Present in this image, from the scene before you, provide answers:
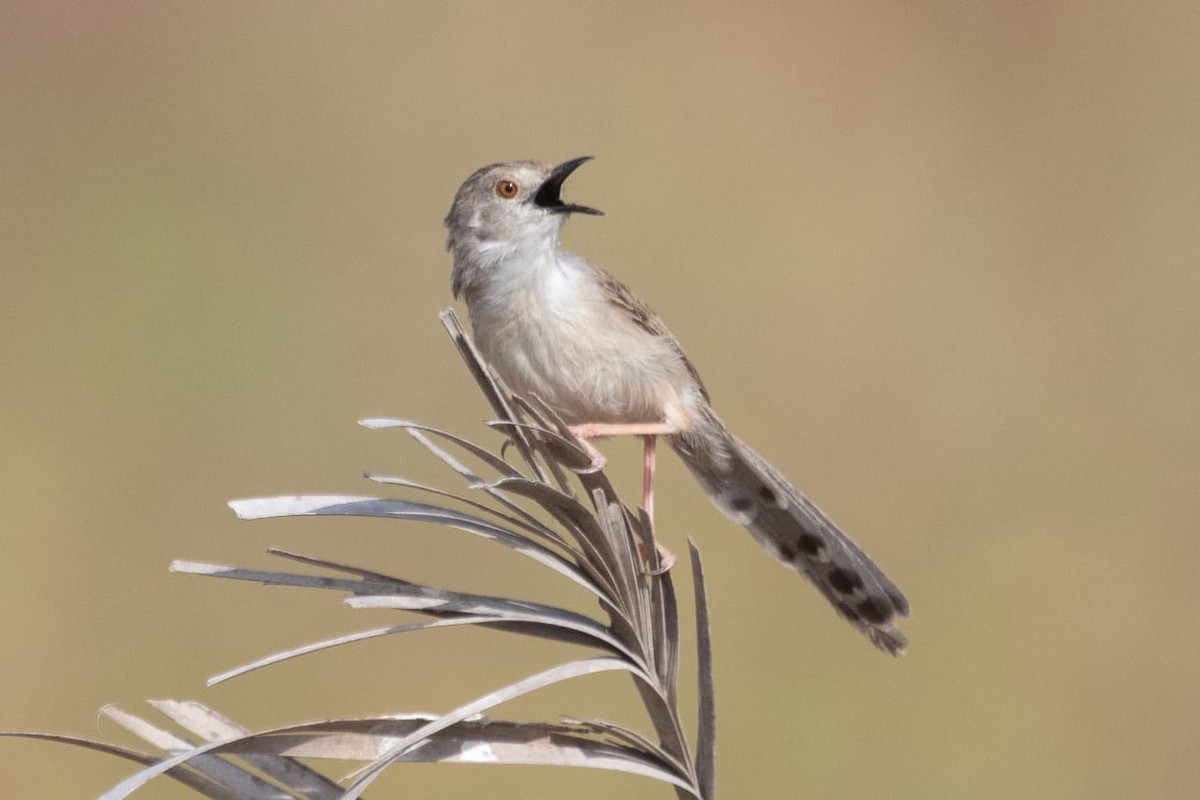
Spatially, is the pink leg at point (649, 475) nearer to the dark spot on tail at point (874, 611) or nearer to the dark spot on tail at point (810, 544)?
the dark spot on tail at point (810, 544)

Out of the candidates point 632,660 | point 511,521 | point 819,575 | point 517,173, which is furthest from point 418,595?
point 517,173

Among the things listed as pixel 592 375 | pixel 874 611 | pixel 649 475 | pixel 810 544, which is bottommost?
pixel 874 611

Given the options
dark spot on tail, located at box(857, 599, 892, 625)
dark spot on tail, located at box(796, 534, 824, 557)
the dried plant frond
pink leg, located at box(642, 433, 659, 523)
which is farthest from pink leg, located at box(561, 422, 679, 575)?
the dried plant frond

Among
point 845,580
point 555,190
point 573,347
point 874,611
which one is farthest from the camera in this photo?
point 555,190

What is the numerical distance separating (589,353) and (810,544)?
77 centimetres

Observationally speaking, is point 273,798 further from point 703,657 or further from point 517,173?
point 517,173

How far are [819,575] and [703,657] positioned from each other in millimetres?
1470

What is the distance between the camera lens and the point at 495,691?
1.32 m

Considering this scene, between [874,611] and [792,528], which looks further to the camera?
[792,528]

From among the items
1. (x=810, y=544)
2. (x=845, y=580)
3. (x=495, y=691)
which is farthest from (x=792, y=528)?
(x=495, y=691)

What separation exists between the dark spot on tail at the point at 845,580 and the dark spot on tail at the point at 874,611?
Result: 7 cm

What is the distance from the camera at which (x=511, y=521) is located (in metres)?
1.49

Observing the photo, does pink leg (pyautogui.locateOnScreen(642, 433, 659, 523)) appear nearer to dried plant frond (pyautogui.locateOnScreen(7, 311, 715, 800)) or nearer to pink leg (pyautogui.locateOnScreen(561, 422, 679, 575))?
pink leg (pyautogui.locateOnScreen(561, 422, 679, 575))

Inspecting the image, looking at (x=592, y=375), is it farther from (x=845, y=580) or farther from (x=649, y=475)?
(x=845, y=580)
